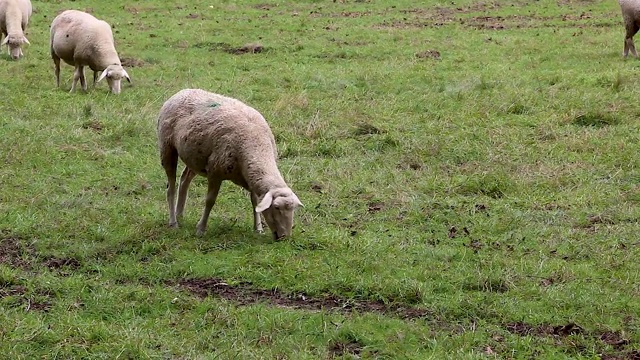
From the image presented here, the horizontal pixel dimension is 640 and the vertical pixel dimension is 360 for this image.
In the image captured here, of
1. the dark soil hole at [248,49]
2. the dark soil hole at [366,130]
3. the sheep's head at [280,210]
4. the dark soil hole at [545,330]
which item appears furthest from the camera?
the dark soil hole at [248,49]

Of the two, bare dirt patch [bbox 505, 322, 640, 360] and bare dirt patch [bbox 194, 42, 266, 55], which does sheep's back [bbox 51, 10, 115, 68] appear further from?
bare dirt patch [bbox 505, 322, 640, 360]

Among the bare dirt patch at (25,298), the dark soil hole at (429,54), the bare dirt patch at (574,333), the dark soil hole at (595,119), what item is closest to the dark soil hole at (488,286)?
the bare dirt patch at (574,333)

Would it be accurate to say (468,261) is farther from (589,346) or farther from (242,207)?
(242,207)

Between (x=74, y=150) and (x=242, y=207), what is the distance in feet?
9.78

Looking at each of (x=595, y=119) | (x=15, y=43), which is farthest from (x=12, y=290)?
(x=15, y=43)

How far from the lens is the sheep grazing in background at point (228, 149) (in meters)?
7.76

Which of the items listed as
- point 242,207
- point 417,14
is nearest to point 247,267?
point 242,207

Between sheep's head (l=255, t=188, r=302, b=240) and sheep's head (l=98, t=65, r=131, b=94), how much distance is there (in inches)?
281

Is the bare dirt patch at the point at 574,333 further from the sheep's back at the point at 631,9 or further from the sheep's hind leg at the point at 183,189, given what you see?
the sheep's back at the point at 631,9

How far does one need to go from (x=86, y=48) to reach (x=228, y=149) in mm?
7396

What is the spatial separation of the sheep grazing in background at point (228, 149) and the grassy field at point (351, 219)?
33cm

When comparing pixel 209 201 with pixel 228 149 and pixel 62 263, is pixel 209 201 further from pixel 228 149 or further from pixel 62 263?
pixel 62 263

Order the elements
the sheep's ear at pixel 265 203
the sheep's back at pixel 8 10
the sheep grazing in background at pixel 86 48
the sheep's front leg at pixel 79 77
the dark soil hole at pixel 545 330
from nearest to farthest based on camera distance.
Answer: the dark soil hole at pixel 545 330
the sheep's ear at pixel 265 203
the sheep grazing in background at pixel 86 48
the sheep's front leg at pixel 79 77
the sheep's back at pixel 8 10

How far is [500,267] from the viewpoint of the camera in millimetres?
7250
